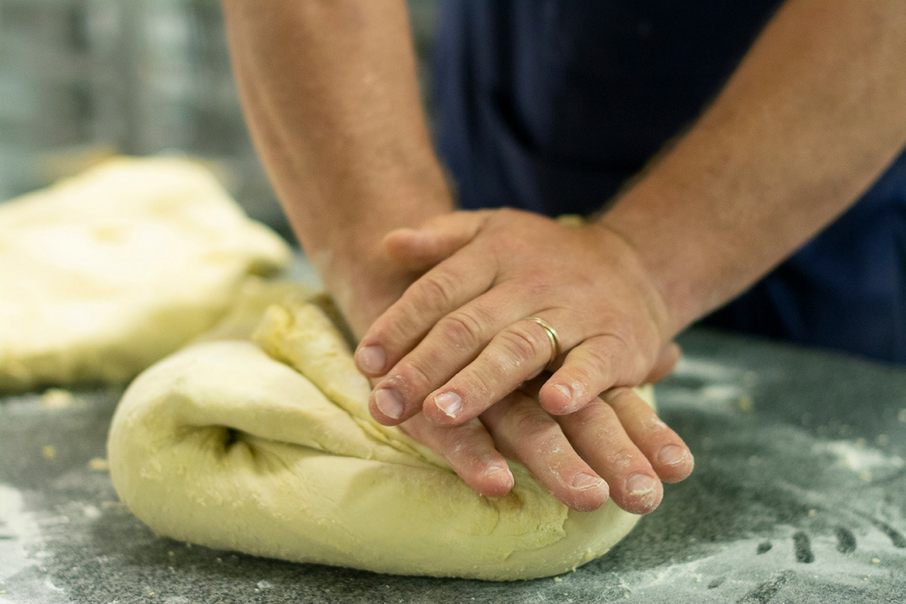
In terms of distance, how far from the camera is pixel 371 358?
70cm

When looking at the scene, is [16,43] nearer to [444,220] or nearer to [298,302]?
[298,302]

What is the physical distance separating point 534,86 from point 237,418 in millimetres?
1061

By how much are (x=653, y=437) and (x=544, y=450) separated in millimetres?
116

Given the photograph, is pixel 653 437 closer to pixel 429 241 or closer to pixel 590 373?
pixel 590 373

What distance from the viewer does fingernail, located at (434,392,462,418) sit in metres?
0.62

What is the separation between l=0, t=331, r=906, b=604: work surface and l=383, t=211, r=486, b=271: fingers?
34 centimetres

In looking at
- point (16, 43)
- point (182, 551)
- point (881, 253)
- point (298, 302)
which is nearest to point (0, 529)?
point (182, 551)

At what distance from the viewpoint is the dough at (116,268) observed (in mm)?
1240

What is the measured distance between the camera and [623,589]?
2.26ft

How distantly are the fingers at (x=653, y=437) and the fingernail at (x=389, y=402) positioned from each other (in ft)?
0.78

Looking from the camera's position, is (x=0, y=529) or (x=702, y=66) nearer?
(x=0, y=529)

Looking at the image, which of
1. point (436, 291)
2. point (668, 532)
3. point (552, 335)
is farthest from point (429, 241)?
point (668, 532)

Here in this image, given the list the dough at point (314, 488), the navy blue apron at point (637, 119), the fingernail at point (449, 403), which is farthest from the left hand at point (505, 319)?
the navy blue apron at point (637, 119)

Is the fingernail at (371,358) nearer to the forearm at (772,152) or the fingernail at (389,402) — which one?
the fingernail at (389,402)
